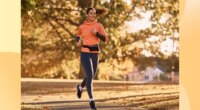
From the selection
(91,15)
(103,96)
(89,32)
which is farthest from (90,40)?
(103,96)

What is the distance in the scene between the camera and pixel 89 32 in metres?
2.02

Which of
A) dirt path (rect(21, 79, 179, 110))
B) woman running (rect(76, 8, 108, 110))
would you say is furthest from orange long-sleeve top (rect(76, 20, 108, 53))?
dirt path (rect(21, 79, 179, 110))

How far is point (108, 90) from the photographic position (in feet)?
6.58

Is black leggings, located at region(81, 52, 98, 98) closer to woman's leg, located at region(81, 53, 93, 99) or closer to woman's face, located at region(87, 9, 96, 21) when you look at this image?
woman's leg, located at region(81, 53, 93, 99)

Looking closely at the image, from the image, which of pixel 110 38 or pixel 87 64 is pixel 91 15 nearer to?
pixel 110 38

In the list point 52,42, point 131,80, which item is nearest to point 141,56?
point 131,80

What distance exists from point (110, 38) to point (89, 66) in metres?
0.22

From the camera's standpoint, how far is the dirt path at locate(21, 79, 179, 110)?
2.00m

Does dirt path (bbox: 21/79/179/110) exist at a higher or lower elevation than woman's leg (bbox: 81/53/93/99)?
lower

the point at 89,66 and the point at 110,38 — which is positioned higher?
the point at 110,38

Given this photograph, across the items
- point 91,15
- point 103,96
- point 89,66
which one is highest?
point 91,15

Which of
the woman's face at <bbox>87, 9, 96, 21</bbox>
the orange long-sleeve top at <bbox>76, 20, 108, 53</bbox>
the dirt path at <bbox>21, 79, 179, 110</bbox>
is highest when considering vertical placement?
the woman's face at <bbox>87, 9, 96, 21</bbox>

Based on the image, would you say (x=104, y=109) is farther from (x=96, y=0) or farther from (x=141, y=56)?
(x=96, y=0)

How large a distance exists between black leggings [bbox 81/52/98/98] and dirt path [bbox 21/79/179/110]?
0.13ft
